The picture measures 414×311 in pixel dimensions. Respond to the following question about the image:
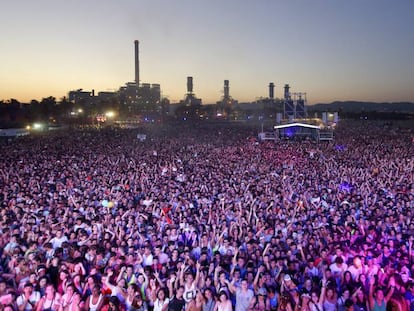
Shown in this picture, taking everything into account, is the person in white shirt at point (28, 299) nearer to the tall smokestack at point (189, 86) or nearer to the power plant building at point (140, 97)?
the power plant building at point (140, 97)

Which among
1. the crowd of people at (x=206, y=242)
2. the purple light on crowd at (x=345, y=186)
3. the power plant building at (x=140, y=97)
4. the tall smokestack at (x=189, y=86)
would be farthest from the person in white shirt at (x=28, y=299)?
the tall smokestack at (x=189, y=86)

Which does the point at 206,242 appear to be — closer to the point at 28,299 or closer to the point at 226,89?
the point at 28,299

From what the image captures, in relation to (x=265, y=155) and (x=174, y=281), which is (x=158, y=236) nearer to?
(x=174, y=281)

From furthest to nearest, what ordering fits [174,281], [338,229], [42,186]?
[42,186], [338,229], [174,281]

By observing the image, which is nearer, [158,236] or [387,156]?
[158,236]

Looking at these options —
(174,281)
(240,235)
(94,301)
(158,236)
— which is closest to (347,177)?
(240,235)

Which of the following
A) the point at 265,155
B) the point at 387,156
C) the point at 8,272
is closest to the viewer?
the point at 8,272

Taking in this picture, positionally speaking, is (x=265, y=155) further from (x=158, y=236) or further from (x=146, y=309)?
(x=146, y=309)

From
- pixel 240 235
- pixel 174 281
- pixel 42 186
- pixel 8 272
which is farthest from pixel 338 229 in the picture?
pixel 42 186
